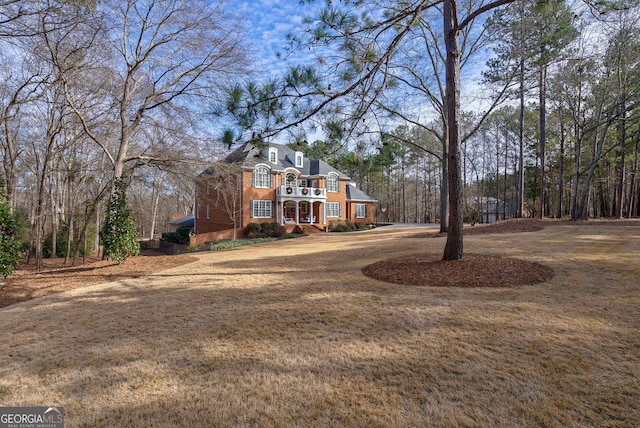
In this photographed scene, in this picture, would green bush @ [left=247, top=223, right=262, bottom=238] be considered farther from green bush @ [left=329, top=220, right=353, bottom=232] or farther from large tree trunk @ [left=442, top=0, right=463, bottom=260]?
large tree trunk @ [left=442, top=0, right=463, bottom=260]

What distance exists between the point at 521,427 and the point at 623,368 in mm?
1429

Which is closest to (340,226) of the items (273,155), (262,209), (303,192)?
(303,192)

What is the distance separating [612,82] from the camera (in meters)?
15.0

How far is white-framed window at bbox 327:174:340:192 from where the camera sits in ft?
88.4

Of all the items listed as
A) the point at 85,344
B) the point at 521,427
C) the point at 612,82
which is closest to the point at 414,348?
the point at 521,427

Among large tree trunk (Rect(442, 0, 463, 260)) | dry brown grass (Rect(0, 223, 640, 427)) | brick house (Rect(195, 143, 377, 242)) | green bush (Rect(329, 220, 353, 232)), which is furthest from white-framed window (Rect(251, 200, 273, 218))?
large tree trunk (Rect(442, 0, 463, 260))

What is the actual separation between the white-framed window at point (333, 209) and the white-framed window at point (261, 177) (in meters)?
6.31

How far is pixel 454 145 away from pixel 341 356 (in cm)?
516

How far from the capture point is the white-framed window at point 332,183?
2694cm

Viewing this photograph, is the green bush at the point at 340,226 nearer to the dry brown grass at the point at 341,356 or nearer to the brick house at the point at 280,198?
the brick house at the point at 280,198

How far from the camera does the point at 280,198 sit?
23.3m

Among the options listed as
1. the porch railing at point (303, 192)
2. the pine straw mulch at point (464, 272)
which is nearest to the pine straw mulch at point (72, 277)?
the pine straw mulch at point (464, 272)

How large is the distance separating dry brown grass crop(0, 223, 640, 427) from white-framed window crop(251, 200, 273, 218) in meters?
17.0

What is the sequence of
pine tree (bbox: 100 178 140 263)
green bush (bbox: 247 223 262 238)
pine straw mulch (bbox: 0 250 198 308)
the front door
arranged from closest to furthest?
pine straw mulch (bbox: 0 250 198 308)
pine tree (bbox: 100 178 140 263)
green bush (bbox: 247 223 262 238)
the front door
